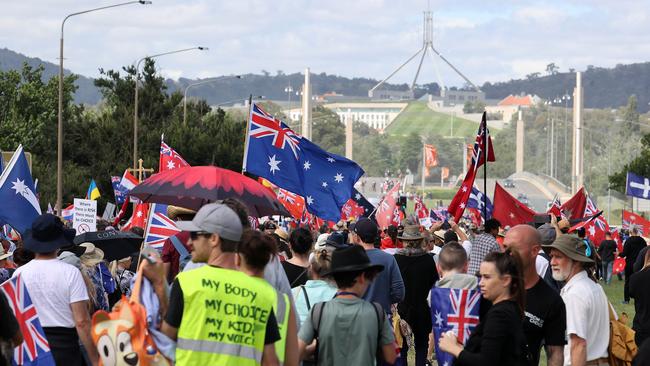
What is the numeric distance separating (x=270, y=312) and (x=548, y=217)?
33.0ft

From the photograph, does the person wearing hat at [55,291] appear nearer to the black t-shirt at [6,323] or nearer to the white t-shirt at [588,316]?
the black t-shirt at [6,323]

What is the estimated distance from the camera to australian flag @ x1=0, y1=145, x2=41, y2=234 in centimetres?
1188

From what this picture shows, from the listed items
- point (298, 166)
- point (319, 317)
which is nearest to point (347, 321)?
point (319, 317)

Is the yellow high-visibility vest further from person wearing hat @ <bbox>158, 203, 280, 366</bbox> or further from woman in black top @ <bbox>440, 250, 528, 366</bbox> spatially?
woman in black top @ <bbox>440, 250, 528, 366</bbox>

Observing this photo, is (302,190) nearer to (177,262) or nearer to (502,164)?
(177,262)

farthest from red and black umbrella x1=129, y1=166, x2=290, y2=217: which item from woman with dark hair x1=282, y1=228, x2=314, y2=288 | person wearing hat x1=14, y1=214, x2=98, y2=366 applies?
person wearing hat x1=14, y1=214, x2=98, y2=366

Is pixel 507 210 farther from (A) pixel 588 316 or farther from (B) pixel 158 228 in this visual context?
(A) pixel 588 316

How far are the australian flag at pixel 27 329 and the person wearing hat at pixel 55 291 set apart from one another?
0.73 meters

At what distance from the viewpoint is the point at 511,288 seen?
20.8ft

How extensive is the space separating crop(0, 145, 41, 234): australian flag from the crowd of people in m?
2.86

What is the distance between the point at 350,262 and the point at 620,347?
1.68 meters

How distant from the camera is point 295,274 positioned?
29.7 feet

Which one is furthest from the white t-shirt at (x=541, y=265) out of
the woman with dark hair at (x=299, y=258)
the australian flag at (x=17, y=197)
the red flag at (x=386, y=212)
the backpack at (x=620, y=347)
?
the red flag at (x=386, y=212)

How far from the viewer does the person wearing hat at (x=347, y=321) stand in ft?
22.0
